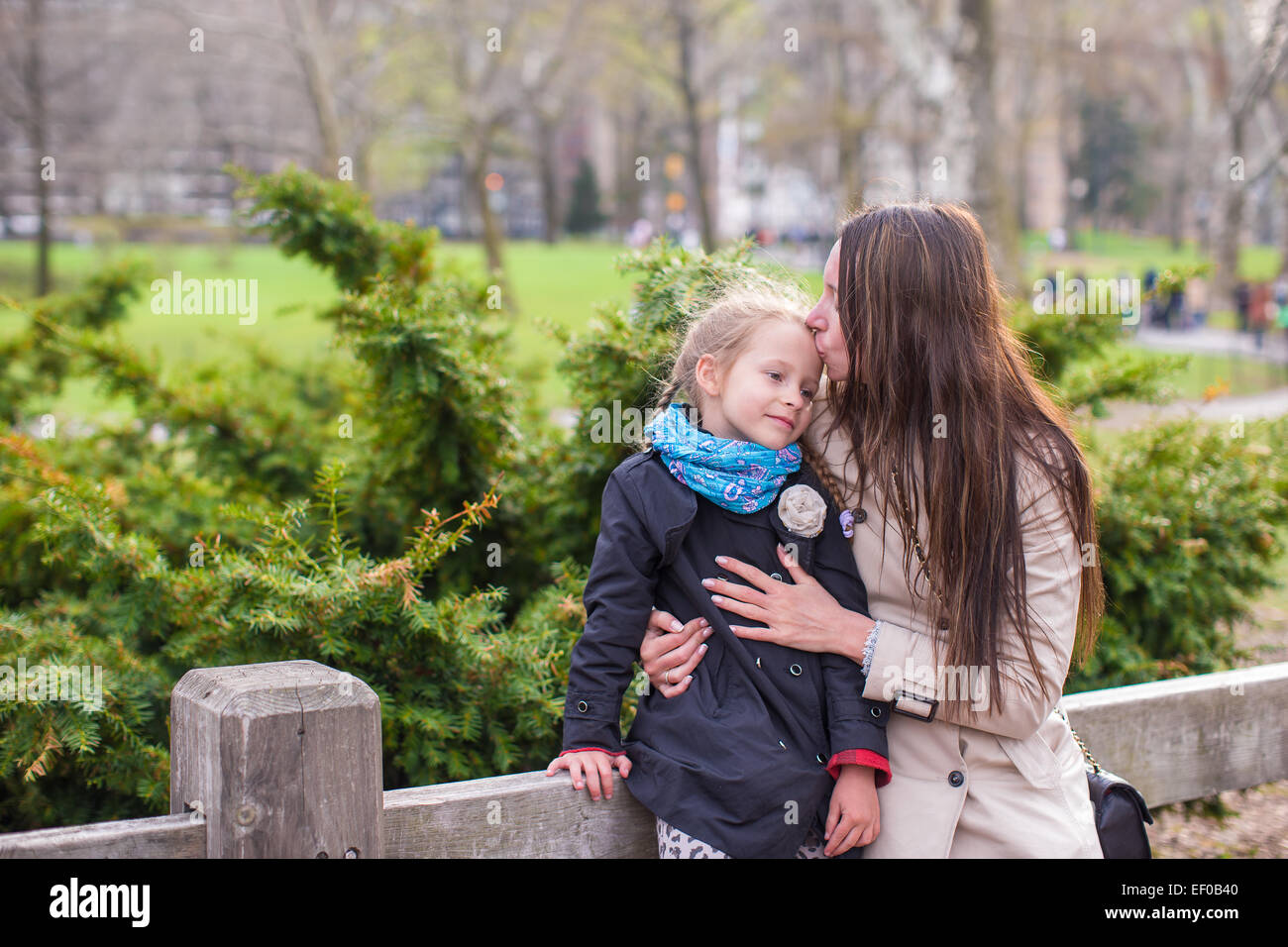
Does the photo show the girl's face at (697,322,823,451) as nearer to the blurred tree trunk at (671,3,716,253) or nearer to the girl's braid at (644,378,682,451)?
the girl's braid at (644,378,682,451)

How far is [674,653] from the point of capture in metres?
2.12

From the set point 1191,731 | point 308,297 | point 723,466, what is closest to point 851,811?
point 723,466

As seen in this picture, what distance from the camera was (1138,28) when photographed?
93.6ft

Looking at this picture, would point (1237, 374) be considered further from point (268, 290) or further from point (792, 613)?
point (268, 290)

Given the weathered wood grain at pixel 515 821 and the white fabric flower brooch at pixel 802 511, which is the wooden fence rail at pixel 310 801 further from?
the white fabric flower brooch at pixel 802 511

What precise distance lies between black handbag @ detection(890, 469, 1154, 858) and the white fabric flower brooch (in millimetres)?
166

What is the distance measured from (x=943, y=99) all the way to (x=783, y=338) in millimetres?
10530

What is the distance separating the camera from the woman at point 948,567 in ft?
6.90

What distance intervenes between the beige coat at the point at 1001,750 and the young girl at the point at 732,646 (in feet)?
0.23

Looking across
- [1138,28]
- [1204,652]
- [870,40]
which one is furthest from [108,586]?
[1138,28]

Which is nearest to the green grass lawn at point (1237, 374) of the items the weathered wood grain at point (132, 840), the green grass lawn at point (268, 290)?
the green grass lawn at point (268, 290)

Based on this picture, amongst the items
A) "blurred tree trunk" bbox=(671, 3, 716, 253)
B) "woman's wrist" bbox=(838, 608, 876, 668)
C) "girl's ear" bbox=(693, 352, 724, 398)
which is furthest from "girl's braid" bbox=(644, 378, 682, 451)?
"blurred tree trunk" bbox=(671, 3, 716, 253)

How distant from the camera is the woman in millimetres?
2104

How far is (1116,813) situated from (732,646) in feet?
2.70
